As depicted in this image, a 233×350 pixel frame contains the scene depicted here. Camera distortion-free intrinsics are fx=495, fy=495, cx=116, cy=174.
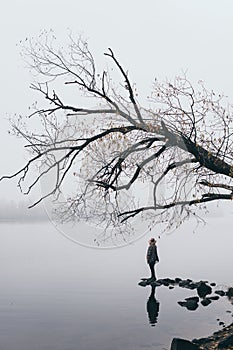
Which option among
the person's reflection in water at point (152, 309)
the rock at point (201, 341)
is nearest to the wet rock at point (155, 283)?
the person's reflection in water at point (152, 309)

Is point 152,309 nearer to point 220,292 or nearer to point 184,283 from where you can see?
point 220,292

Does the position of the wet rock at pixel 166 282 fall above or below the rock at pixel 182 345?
above

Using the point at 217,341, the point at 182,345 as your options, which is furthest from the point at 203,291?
the point at 182,345

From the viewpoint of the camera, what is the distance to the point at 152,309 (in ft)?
71.4

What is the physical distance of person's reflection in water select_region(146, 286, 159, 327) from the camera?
19.6 metres

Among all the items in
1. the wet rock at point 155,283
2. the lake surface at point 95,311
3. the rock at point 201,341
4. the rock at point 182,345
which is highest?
the wet rock at point 155,283

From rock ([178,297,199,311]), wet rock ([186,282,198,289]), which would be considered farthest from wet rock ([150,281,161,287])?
rock ([178,297,199,311])

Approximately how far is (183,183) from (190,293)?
9.99 metres

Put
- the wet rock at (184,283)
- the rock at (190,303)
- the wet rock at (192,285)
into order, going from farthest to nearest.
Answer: the wet rock at (184,283) < the wet rock at (192,285) < the rock at (190,303)

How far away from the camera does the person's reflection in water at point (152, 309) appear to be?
1958 cm

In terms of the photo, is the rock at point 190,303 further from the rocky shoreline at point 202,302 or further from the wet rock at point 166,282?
the wet rock at point 166,282

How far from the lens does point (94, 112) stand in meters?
18.4

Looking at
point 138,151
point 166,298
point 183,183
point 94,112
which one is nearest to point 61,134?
point 94,112

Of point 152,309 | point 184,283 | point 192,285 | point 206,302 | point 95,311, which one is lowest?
point 95,311
